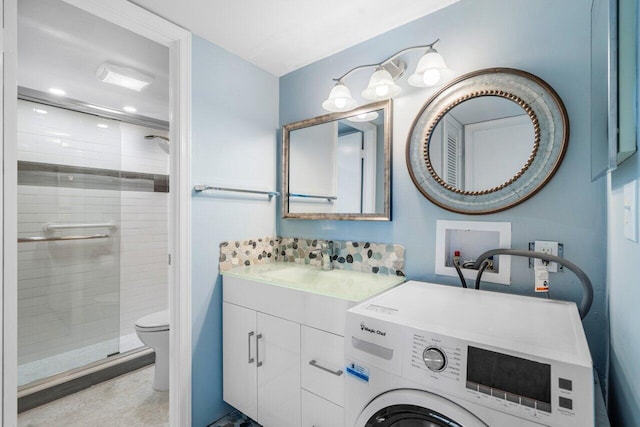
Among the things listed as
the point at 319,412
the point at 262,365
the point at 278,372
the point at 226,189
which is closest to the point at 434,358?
the point at 319,412

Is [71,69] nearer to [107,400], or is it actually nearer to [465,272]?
[107,400]

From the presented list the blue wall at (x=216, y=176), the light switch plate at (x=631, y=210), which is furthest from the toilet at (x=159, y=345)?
the light switch plate at (x=631, y=210)

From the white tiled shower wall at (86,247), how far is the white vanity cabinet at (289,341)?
1668 millimetres

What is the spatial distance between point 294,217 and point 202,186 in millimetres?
655

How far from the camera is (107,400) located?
6.52 ft

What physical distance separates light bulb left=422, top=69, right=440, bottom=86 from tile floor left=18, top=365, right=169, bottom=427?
242cm

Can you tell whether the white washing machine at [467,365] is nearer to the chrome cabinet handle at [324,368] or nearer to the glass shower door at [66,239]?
the chrome cabinet handle at [324,368]

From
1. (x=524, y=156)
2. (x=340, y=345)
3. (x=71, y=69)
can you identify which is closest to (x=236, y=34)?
(x=71, y=69)

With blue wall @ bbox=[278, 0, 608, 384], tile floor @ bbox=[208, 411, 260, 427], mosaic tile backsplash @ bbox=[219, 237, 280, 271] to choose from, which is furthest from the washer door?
mosaic tile backsplash @ bbox=[219, 237, 280, 271]

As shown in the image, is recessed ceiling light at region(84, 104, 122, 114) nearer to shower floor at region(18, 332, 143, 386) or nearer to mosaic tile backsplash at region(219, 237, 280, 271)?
mosaic tile backsplash at region(219, 237, 280, 271)

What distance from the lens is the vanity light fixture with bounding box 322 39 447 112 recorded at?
1416 mm

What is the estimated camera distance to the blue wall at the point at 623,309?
0.69 meters

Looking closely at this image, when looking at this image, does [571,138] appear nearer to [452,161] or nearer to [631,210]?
[452,161]

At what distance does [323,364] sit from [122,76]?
7.78ft
